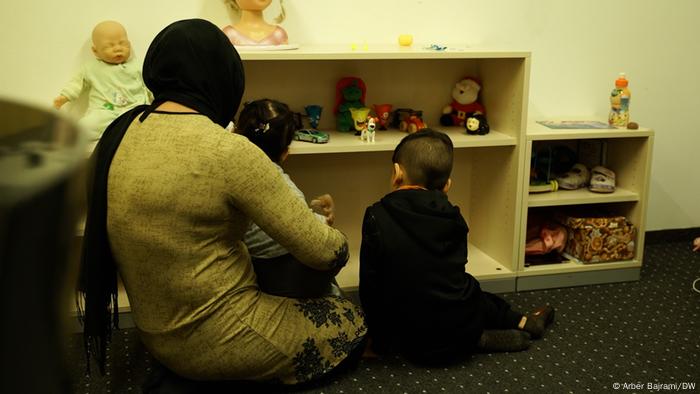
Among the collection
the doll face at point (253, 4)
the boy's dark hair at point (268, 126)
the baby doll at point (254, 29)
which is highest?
the doll face at point (253, 4)

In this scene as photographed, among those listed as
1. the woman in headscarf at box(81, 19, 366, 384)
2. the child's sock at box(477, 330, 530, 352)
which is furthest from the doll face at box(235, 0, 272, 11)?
the child's sock at box(477, 330, 530, 352)

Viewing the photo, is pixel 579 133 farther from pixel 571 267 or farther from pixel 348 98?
pixel 348 98

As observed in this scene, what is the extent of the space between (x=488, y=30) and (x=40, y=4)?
1.54 m

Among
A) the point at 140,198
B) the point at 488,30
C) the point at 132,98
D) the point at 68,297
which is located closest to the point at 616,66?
the point at 488,30

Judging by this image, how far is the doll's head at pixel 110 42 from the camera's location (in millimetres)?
2078

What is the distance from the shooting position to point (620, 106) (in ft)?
7.95

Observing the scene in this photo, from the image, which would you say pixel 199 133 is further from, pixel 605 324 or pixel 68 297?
pixel 605 324

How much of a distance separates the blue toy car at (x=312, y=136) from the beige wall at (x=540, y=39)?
36cm

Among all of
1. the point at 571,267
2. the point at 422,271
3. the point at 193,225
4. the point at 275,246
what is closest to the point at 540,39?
the point at 571,267

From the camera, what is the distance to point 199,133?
1.43 meters

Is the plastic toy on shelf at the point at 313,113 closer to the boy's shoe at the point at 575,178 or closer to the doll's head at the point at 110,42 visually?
the doll's head at the point at 110,42

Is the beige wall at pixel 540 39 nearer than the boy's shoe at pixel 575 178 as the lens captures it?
Yes

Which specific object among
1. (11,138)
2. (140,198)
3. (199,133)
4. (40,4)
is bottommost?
(140,198)

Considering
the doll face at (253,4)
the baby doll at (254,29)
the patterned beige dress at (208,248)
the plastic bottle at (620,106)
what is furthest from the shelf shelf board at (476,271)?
the doll face at (253,4)
